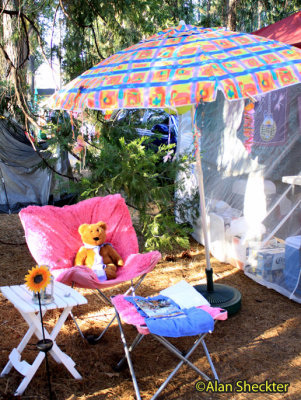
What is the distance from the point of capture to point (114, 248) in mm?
3961

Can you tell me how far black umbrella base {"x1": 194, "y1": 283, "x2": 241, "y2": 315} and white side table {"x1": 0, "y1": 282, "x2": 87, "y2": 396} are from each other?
140 centimetres

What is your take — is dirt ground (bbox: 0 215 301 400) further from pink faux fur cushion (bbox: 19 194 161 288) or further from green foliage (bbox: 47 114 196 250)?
green foliage (bbox: 47 114 196 250)

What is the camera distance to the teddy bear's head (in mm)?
3752

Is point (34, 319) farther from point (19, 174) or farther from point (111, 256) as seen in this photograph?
point (19, 174)

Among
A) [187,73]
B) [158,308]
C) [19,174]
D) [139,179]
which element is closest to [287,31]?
[139,179]

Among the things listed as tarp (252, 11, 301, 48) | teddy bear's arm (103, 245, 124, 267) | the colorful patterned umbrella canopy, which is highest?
tarp (252, 11, 301, 48)

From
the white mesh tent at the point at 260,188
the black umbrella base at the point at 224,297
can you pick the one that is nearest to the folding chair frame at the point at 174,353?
the black umbrella base at the point at 224,297

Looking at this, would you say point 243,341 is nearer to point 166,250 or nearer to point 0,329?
point 0,329

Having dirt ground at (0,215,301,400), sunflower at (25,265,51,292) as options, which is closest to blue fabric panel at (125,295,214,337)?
dirt ground at (0,215,301,400)

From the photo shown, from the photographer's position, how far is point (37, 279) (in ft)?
8.00

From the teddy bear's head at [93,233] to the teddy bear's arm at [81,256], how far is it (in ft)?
0.28

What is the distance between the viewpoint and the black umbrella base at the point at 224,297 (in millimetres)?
3646

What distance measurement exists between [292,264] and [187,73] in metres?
2.19

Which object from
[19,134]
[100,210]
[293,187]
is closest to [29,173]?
[19,134]
